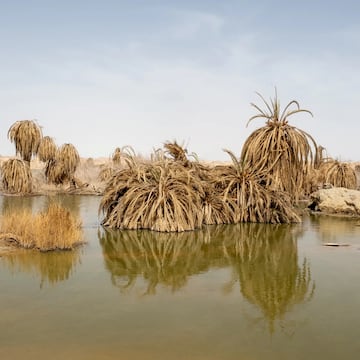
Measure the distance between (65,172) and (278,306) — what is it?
27.5 meters

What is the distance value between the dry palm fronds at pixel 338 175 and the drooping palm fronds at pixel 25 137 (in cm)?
1768

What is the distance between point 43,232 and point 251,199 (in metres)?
7.22

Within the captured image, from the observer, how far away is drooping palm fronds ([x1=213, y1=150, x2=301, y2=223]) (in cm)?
1403

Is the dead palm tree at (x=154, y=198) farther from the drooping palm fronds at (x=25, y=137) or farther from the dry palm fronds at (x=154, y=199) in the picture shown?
the drooping palm fronds at (x=25, y=137)

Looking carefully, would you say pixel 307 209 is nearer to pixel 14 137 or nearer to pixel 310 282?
pixel 310 282

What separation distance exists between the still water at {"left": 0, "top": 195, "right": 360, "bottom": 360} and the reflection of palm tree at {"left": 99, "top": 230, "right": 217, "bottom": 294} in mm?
21

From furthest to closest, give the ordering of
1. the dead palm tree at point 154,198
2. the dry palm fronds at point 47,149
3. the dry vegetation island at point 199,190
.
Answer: the dry palm fronds at point 47,149 → the dead palm tree at point 154,198 → the dry vegetation island at point 199,190

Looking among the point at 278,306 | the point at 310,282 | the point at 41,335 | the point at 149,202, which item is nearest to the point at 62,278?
the point at 41,335

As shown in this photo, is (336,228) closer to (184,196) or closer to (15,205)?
(184,196)

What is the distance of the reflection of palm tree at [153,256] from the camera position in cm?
686

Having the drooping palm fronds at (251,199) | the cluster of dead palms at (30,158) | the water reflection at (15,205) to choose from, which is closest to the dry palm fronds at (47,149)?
the cluster of dead palms at (30,158)

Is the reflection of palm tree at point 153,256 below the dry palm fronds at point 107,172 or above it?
below

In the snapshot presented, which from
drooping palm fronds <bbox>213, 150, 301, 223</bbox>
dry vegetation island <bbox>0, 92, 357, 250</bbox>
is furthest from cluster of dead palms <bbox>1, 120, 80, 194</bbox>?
drooping palm fronds <bbox>213, 150, 301, 223</bbox>

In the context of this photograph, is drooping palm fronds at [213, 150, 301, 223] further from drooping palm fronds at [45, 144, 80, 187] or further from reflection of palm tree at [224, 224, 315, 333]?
drooping palm fronds at [45, 144, 80, 187]
